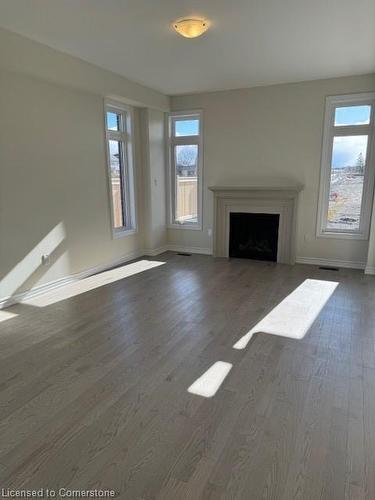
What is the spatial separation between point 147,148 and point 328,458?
16.0ft

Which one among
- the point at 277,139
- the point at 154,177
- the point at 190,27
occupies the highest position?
the point at 190,27

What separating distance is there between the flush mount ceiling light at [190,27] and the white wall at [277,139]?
236 centimetres

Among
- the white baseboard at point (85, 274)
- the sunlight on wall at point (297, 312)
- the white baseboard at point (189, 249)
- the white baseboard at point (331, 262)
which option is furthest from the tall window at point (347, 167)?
the white baseboard at point (85, 274)

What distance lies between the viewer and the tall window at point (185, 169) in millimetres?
5742

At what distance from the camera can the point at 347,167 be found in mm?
4875

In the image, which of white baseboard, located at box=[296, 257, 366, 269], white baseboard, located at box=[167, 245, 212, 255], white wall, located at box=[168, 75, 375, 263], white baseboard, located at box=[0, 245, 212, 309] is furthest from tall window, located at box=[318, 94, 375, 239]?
white baseboard, located at box=[0, 245, 212, 309]

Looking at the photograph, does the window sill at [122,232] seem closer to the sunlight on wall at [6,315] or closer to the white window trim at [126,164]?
the white window trim at [126,164]

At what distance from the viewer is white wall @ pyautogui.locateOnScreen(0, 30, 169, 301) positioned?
341 centimetres

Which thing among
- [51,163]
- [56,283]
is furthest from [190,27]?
[56,283]

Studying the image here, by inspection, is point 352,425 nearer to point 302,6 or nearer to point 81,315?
point 81,315

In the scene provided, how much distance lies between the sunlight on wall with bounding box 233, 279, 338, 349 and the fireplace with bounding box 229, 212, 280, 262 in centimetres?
126

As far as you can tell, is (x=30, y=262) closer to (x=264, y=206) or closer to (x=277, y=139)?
(x=264, y=206)

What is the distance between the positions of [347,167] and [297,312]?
2.66 meters

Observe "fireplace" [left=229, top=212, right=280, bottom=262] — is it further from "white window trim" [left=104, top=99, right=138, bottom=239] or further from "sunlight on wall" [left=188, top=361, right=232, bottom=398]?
"sunlight on wall" [left=188, top=361, right=232, bottom=398]
